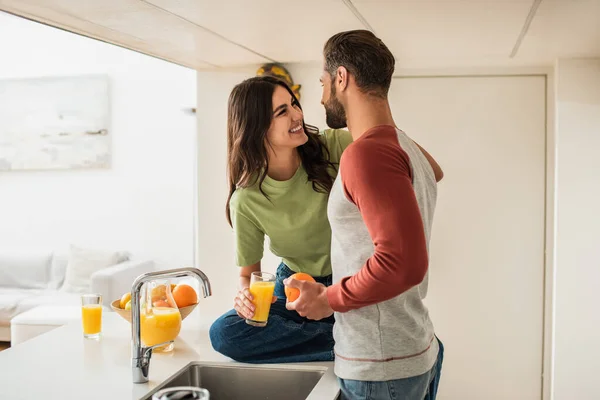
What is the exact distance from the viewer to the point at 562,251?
327 cm

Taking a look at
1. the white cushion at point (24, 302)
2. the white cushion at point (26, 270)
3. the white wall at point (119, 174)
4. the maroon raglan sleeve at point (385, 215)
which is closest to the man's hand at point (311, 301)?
the maroon raglan sleeve at point (385, 215)

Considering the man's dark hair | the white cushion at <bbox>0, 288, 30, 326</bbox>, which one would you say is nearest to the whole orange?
A: the man's dark hair

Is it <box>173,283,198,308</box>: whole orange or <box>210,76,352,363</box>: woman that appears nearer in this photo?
<box>210,76,352,363</box>: woman

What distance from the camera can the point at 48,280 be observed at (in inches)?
240

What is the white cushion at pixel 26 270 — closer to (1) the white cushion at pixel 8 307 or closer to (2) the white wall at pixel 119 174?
(2) the white wall at pixel 119 174

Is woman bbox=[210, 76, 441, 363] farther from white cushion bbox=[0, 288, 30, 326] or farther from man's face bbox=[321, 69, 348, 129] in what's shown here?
white cushion bbox=[0, 288, 30, 326]

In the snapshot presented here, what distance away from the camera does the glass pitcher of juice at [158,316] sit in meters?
1.93

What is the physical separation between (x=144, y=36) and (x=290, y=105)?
83cm

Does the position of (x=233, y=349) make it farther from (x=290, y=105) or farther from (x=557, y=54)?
(x=557, y=54)

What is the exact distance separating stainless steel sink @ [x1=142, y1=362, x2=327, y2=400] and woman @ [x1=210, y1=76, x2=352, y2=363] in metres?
0.04

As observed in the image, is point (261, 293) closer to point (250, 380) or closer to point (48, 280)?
point (250, 380)

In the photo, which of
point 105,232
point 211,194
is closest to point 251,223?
point 211,194

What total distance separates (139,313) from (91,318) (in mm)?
567

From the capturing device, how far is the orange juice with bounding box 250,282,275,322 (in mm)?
1888
